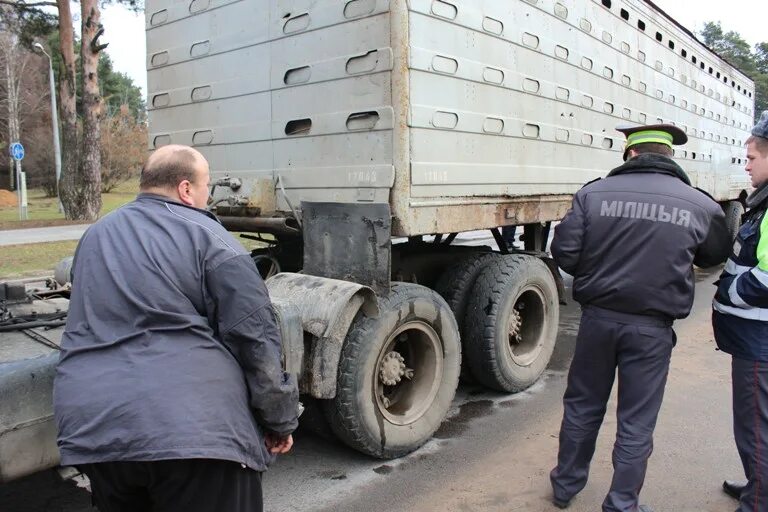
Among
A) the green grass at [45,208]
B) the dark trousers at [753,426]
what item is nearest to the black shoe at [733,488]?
the dark trousers at [753,426]

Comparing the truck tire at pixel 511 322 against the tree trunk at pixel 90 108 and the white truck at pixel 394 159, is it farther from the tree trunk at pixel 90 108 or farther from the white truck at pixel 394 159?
the tree trunk at pixel 90 108

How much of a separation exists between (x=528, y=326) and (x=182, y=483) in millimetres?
3811

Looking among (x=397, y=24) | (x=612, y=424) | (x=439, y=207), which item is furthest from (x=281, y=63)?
(x=612, y=424)

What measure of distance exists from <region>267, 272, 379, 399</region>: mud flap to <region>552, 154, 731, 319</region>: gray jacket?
119 centimetres

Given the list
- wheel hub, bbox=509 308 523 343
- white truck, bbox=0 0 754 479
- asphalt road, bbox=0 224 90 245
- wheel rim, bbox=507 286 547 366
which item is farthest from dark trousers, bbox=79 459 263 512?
asphalt road, bbox=0 224 90 245

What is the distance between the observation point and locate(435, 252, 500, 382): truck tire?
4.59m

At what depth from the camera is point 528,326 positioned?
5.14 m

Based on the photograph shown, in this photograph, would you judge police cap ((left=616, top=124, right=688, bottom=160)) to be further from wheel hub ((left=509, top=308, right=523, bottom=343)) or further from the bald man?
the bald man

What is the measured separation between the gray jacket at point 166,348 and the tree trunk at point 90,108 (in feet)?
52.9

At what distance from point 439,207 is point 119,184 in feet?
133

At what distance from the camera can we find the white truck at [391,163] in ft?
11.3

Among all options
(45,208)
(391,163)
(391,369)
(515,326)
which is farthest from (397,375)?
(45,208)

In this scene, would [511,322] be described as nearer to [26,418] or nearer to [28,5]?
[26,418]

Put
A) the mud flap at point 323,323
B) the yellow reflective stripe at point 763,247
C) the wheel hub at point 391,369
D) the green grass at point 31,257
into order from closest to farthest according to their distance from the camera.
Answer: the yellow reflective stripe at point 763,247 < the mud flap at point 323,323 < the wheel hub at point 391,369 < the green grass at point 31,257
